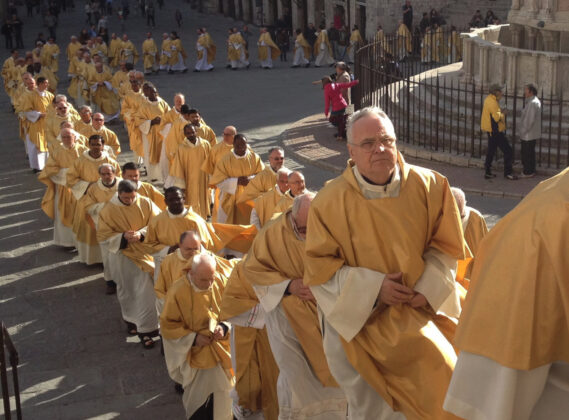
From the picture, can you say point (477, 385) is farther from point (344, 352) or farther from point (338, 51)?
point (338, 51)

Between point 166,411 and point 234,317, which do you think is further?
point 166,411

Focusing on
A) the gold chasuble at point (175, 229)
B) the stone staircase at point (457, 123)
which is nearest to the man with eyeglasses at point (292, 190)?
the gold chasuble at point (175, 229)

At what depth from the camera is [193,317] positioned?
697 cm

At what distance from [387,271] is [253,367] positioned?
8.31 ft

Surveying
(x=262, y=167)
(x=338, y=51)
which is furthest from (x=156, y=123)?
(x=338, y=51)

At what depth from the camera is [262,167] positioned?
11039mm

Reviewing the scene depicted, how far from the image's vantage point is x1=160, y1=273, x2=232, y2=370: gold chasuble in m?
6.92

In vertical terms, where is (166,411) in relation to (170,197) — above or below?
below

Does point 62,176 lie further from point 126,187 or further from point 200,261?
point 200,261

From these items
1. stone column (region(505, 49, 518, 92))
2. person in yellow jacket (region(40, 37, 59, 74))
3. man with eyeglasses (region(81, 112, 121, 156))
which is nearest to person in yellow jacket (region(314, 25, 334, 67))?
person in yellow jacket (region(40, 37, 59, 74))

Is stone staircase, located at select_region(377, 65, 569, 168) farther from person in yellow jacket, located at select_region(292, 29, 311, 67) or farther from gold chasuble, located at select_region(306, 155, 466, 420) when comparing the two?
person in yellow jacket, located at select_region(292, 29, 311, 67)

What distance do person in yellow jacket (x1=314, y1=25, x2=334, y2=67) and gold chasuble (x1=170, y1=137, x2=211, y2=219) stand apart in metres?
19.0

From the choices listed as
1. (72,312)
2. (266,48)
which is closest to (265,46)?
Answer: (266,48)

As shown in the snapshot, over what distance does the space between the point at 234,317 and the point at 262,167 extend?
15.3 feet
